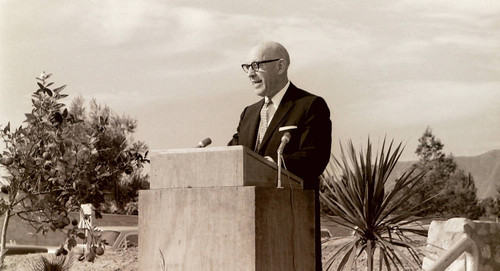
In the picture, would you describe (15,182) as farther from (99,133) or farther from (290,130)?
(290,130)

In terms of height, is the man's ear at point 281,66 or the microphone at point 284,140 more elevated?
the man's ear at point 281,66

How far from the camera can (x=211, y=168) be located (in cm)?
380

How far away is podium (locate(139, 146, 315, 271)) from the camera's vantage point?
3.68m

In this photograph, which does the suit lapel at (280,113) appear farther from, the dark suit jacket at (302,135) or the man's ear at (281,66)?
the man's ear at (281,66)

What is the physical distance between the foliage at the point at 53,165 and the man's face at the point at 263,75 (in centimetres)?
131

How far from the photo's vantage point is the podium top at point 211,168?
3.73m

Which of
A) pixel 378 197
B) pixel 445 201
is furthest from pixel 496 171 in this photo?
pixel 378 197

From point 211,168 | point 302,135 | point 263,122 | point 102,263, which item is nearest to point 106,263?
point 102,263

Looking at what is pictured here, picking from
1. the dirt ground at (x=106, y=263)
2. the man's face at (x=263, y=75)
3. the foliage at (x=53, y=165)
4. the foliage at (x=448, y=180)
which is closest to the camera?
the man's face at (x=263, y=75)

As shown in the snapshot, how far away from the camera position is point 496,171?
94188mm

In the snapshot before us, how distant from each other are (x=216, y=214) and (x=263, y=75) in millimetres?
1124

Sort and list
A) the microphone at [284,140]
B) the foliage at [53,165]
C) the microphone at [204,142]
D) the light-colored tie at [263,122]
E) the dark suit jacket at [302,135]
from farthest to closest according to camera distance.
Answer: the foliage at [53,165], the light-colored tie at [263,122], the dark suit jacket at [302,135], the microphone at [204,142], the microphone at [284,140]

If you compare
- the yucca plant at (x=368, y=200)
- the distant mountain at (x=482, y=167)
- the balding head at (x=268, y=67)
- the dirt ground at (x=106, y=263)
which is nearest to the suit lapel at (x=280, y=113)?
the balding head at (x=268, y=67)

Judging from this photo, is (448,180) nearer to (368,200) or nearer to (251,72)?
(368,200)
